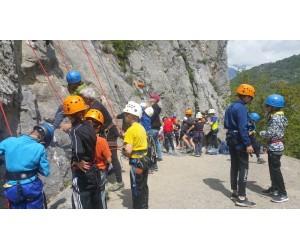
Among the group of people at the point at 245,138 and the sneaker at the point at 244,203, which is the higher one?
the group of people at the point at 245,138

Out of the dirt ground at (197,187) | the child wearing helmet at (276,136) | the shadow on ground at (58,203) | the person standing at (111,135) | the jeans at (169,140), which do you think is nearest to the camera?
the shadow on ground at (58,203)

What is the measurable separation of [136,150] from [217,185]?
3.45 meters

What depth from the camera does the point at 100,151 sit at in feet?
14.7

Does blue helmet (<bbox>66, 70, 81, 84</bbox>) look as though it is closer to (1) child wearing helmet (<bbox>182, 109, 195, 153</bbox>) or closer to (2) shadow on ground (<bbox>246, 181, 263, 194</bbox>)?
(2) shadow on ground (<bbox>246, 181, 263, 194</bbox>)

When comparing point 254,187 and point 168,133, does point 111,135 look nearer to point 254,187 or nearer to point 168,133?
point 254,187

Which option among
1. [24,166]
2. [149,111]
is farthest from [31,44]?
[24,166]

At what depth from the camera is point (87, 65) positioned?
12.2 m

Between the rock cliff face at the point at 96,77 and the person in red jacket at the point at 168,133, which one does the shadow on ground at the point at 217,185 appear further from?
the person in red jacket at the point at 168,133

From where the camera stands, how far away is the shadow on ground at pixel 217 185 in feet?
22.1

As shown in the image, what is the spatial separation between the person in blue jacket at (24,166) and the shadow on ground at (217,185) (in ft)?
13.8

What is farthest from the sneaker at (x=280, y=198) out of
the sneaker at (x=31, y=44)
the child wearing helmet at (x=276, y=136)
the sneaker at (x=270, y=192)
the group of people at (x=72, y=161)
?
the sneaker at (x=31, y=44)

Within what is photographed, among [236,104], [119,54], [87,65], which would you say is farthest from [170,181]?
[119,54]

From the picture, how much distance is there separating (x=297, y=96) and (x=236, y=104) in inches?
666

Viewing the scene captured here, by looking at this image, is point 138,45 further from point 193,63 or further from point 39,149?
point 39,149
